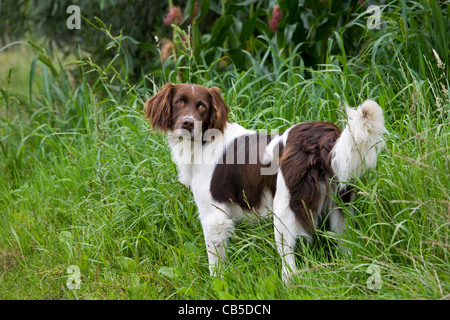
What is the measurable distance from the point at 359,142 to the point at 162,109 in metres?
1.23

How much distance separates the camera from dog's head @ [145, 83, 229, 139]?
10.8 ft

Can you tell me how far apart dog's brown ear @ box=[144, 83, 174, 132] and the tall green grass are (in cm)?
53

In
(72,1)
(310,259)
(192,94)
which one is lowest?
(310,259)

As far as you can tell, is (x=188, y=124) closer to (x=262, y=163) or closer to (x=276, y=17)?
A: (x=262, y=163)

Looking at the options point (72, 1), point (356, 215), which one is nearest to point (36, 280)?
point (356, 215)

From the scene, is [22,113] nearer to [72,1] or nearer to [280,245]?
[72,1]

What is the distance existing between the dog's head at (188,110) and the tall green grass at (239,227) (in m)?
0.59

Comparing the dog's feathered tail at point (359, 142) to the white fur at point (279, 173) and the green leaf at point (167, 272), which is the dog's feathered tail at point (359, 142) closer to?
the white fur at point (279, 173)

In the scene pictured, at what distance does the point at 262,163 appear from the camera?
3.23 meters

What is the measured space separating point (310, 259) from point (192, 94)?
3.77 feet

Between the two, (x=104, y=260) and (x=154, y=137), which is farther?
(x=154, y=137)

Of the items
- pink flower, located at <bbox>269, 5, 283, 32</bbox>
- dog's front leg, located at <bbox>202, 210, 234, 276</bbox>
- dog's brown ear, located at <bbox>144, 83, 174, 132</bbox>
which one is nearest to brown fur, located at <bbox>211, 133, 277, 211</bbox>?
dog's front leg, located at <bbox>202, 210, 234, 276</bbox>

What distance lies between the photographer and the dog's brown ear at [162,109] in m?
3.40

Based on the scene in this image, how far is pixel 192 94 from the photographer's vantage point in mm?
3348
